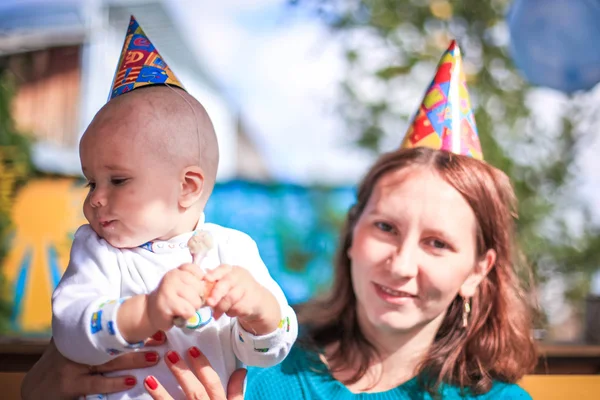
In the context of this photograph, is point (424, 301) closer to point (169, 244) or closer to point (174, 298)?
point (169, 244)

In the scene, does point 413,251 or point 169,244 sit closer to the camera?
point 169,244

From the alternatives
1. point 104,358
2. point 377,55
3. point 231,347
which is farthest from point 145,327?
point 377,55

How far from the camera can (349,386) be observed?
6.18 ft

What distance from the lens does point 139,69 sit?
1.35 meters

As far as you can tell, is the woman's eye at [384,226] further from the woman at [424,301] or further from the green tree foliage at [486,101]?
the green tree foliage at [486,101]

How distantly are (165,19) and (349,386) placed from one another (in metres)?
8.48

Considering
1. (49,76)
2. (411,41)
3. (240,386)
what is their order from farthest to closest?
1. (49,76)
2. (411,41)
3. (240,386)

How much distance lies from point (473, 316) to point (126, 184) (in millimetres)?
1247

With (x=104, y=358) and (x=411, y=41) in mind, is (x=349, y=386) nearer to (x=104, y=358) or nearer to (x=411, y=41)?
(x=104, y=358)

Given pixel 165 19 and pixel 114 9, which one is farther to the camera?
pixel 165 19

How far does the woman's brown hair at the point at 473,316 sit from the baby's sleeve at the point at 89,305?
0.96 m

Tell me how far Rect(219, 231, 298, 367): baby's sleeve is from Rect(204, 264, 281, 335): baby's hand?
3cm

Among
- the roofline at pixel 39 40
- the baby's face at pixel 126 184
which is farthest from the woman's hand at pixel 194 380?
→ the roofline at pixel 39 40

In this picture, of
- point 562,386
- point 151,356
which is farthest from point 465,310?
point 151,356
